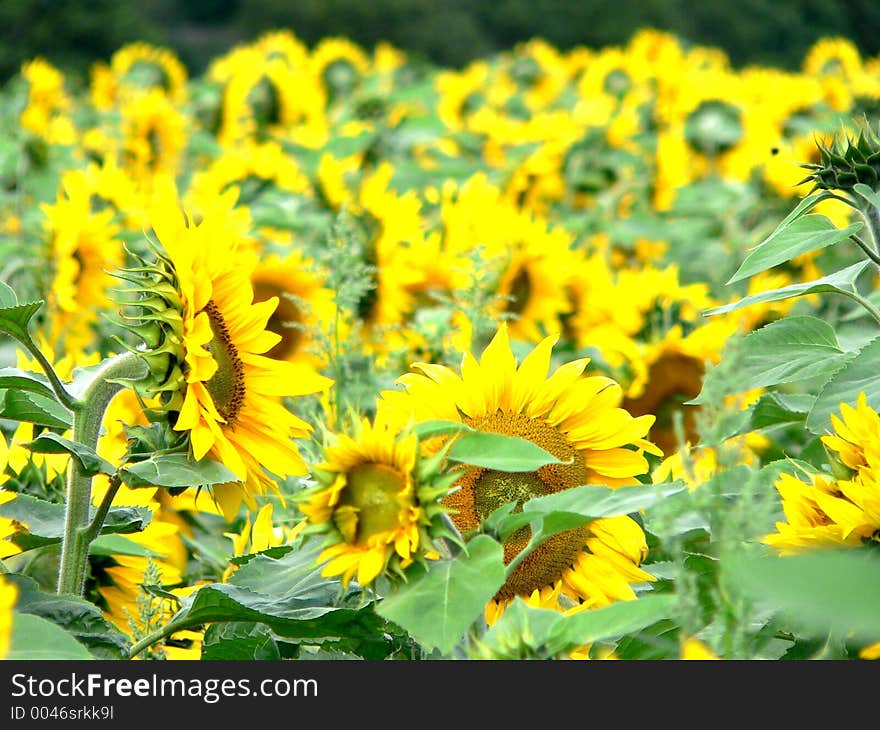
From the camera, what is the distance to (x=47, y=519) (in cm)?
124

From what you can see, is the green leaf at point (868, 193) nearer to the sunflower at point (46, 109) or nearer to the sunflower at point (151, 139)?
the sunflower at point (151, 139)

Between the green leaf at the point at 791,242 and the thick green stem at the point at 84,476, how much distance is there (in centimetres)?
54

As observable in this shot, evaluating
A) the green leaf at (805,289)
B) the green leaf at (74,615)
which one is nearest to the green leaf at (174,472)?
the green leaf at (74,615)

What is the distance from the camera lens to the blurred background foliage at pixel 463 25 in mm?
10258

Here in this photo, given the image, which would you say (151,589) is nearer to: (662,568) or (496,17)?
(662,568)

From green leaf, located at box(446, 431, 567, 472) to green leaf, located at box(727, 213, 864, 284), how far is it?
0.35 m

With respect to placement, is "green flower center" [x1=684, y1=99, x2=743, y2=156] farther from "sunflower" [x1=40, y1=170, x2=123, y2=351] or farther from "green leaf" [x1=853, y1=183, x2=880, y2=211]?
"green leaf" [x1=853, y1=183, x2=880, y2=211]

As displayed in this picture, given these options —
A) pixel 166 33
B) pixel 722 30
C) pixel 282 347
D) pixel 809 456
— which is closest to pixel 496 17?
pixel 722 30

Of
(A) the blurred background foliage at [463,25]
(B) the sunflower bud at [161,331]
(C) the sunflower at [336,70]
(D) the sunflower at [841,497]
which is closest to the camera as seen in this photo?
(D) the sunflower at [841,497]

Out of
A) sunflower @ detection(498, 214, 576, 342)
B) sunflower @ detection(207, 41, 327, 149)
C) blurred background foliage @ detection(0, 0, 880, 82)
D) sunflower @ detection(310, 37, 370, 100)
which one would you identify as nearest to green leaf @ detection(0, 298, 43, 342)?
sunflower @ detection(498, 214, 576, 342)

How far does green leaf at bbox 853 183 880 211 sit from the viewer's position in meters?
1.19

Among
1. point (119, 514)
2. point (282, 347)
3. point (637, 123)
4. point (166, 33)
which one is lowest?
point (119, 514)
